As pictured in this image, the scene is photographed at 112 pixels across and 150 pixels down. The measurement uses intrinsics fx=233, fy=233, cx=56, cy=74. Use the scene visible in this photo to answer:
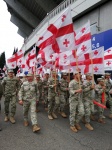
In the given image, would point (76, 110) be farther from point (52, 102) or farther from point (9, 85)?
point (9, 85)

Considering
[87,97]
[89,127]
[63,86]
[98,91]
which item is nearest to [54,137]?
[89,127]

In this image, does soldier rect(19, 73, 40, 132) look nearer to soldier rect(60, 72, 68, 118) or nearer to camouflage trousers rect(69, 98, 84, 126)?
camouflage trousers rect(69, 98, 84, 126)

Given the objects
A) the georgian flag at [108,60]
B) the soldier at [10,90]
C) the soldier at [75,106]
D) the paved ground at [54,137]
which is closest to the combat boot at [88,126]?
the paved ground at [54,137]

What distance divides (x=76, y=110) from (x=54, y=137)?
123 centimetres

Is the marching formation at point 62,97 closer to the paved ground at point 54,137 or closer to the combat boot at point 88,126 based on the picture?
the combat boot at point 88,126

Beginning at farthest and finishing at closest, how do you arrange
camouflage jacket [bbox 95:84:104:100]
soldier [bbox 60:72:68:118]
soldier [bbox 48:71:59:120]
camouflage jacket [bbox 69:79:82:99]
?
soldier [bbox 60:72:68:118] → soldier [bbox 48:71:59:120] → camouflage jacket [bbox 95:84:104:100] → camouflage jacket [bbox 69:79:82:99]

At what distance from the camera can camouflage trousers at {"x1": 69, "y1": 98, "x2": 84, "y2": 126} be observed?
6.86 meters

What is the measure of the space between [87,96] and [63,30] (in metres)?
2.22

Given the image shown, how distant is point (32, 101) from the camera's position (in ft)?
23.0

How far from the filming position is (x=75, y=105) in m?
6.93

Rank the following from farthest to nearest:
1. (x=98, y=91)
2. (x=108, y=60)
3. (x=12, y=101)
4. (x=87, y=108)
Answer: (x=108, y=60) < (x=98, y=91) < (x=12, y=101) < (x=87, y=108)

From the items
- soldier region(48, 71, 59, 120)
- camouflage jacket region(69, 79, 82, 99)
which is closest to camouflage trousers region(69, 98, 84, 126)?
camouflage jacket region(69, 79, 82, 99)

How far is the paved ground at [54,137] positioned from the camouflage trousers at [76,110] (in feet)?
1.12

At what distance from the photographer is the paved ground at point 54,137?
5508 mm
